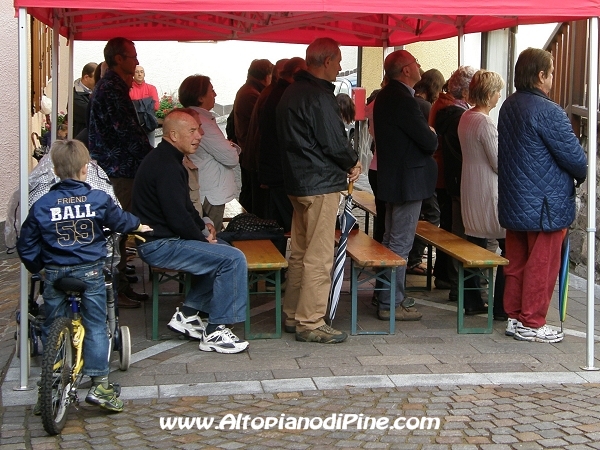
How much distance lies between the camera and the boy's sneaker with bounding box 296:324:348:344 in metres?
A: 6.61

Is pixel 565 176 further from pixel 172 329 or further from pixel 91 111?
pixel 91 111

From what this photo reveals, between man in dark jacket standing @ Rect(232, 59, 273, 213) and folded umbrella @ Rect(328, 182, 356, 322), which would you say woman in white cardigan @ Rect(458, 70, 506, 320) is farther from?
man in dark jacket standing @ Rect(232, 59, 273, 213)

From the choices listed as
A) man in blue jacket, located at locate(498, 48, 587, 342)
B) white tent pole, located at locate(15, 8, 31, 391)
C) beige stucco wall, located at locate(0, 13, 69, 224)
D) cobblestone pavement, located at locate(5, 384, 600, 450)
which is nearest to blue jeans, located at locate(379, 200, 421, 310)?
man in blue jacket, located at locate(498, 48, 587, 342)

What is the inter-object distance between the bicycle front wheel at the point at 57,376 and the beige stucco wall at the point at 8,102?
7425 millimetres

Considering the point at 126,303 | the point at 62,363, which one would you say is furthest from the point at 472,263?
the point at 62,363

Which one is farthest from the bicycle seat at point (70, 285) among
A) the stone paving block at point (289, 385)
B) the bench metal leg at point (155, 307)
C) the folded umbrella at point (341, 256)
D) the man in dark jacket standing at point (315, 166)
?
the folded umbrella at point (341, 256)

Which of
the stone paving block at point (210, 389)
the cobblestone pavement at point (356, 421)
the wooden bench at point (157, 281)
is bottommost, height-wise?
the cobblestone pavement at point (356, 421)

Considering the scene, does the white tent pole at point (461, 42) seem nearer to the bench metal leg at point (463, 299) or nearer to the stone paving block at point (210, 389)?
the bench metal leg at point (463, 299)

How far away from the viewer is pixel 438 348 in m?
6.55

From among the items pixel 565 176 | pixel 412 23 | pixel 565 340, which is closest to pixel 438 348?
pixel 565 340

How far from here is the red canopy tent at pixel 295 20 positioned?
5.54 m

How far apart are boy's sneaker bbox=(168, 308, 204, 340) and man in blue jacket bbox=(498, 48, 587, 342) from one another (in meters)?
2.14

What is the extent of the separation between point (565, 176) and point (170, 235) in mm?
2616

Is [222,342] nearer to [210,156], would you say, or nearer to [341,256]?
[341,256]
